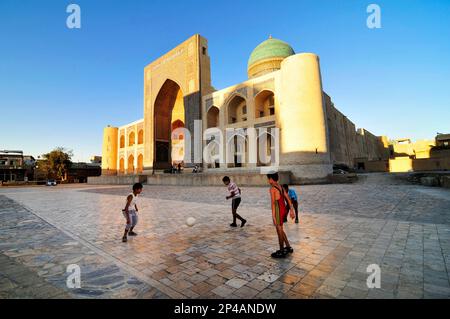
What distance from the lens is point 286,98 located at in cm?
1805

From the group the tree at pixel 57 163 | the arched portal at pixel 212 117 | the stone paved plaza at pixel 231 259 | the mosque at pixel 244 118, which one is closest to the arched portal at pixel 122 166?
the mosque at pixel 244 118

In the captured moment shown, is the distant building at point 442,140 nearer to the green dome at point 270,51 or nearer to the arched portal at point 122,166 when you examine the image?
the green dome at point 270,51

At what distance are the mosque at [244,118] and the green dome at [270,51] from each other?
126mm

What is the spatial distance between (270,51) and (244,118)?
948 centimetres

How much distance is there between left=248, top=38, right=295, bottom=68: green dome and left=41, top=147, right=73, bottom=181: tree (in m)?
36.2

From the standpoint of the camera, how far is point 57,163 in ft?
125

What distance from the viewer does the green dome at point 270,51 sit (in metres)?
26.4

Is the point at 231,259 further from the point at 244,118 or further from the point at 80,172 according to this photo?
the point at 80,172

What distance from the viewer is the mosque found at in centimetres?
1722

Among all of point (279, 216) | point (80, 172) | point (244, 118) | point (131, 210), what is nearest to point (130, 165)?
point (80, 172)

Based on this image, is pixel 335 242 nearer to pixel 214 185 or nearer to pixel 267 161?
pixel 214 185

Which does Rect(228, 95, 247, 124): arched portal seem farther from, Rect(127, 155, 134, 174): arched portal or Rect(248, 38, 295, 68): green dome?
Rect(127, 155, 134, 174): arched portal
